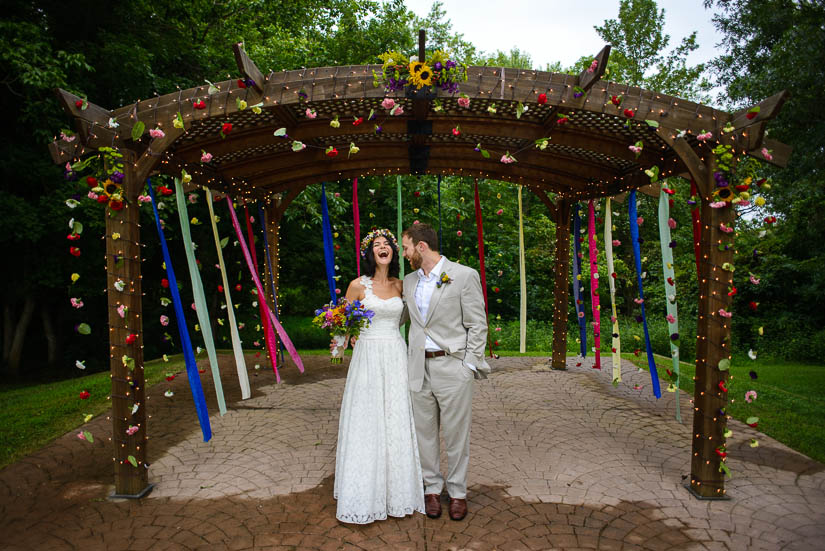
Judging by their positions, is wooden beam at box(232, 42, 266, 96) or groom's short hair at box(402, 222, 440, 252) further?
groom's short hair at box(402, 222, 440, 252)

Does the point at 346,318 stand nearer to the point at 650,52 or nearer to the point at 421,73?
the point at 421,73

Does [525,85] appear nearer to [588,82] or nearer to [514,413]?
[588,82]

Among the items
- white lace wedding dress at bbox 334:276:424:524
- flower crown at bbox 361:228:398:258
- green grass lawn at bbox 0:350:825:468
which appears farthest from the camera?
green grass lawn at bbox 0:350:825:468

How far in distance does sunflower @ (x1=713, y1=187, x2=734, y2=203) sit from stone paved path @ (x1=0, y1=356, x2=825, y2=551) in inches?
85.0

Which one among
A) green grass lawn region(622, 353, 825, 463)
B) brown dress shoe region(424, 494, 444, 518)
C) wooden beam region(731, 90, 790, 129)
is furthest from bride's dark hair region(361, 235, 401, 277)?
green grass lawn region(622, 353, 825, 463)

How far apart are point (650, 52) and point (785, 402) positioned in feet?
47.6

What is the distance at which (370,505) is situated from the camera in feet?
9.90

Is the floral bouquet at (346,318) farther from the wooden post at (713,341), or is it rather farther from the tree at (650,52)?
the tree at (650,52)

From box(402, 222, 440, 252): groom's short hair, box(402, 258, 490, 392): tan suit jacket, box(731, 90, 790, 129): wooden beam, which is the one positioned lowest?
box(402, 258, 490, 392): tan suit jacket

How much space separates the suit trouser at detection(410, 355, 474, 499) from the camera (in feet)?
10.0

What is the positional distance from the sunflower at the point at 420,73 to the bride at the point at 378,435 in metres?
1.59

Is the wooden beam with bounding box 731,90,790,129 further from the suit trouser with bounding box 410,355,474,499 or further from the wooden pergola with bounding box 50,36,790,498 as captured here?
the suit trouser with bounding box 410,355,474,499

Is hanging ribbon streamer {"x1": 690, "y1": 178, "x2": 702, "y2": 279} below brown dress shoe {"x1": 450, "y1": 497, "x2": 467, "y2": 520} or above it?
above

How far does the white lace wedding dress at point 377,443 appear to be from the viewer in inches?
119
